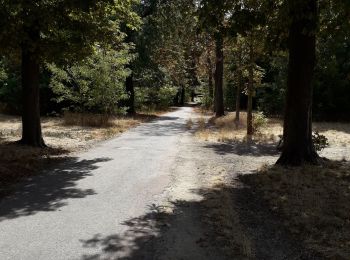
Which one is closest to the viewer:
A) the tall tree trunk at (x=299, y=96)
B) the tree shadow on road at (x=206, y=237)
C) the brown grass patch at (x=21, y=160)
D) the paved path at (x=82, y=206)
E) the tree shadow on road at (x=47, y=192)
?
the tree shadow on road at (x=206, y=237)

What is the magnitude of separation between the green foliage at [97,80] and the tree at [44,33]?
9153mm

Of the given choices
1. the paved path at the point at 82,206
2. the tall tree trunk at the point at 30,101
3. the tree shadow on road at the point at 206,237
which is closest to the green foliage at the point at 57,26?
the tall tree trunk at the point at 30,101

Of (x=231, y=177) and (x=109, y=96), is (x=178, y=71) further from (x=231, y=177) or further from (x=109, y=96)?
(x=231, y=177)

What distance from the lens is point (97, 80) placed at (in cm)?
2611

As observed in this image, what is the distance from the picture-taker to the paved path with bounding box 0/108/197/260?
6.20m

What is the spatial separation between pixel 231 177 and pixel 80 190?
13.1ft

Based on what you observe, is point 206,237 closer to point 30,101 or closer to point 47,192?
point 47,192

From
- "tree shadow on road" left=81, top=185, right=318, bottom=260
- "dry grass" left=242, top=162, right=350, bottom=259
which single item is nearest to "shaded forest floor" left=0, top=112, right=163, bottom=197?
"tree shadow on road" left=81, top=185, right=318, bottom=260

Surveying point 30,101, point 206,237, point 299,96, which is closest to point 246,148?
point 299,96

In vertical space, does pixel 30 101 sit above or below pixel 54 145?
above

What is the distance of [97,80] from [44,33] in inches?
434

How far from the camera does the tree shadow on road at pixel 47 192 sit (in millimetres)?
8133

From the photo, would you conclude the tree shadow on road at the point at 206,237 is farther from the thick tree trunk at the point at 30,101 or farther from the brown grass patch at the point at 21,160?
the thick tree trunk at the point at 30,101

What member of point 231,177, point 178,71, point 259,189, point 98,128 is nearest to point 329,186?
point 259,189
